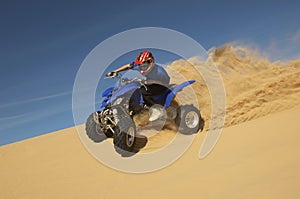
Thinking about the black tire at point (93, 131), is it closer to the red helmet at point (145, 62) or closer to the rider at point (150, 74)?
the rider at point (150, 74)

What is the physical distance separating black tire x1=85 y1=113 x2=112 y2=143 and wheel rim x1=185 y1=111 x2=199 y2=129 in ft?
6.44

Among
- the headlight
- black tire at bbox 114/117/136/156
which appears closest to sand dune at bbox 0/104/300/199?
black tire at bbox 114/117/136/156

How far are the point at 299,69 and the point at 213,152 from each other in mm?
4718

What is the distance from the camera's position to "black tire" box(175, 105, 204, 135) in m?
6.09

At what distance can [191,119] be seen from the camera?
627 cm

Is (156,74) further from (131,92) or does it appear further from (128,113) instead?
(128,113)

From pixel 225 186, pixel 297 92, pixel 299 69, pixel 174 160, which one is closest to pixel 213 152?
pixel 174 160

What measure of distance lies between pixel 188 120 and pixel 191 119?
81 mm

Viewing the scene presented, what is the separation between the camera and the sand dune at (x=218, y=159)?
112 inches

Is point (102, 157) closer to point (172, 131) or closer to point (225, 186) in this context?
point (172, 131)

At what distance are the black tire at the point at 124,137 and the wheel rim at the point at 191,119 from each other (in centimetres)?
156

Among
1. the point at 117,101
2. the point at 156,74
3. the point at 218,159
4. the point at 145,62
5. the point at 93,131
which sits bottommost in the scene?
the point at 218,159

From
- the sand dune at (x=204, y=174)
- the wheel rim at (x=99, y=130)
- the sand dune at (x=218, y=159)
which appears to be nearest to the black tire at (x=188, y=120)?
the sand dune at (x=218, y=159)

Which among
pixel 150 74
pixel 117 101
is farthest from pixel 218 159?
pixel 150 74
